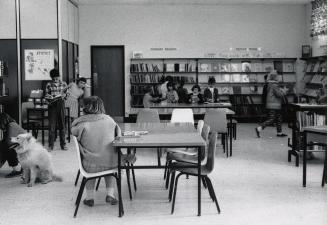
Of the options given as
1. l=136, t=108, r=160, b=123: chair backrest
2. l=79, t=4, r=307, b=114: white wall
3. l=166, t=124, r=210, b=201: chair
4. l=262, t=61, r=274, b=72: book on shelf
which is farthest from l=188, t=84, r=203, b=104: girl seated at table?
l=166, t=124, r=210, b=201: chair

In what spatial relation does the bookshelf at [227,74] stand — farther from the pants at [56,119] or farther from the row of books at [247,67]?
the pants at [56,119]

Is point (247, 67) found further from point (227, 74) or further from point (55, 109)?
point (55, 109)

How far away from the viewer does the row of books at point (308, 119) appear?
7511 mm

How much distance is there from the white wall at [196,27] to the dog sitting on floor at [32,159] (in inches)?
332

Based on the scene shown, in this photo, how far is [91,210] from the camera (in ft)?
16.2

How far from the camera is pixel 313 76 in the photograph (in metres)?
13.5

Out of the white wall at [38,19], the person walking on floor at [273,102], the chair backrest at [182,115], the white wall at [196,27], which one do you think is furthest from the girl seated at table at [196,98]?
the white wall at [196,27]

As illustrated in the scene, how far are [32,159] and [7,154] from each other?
0.96m

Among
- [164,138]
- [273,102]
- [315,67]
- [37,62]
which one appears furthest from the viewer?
[315,67]

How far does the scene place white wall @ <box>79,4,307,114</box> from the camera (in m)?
14.1

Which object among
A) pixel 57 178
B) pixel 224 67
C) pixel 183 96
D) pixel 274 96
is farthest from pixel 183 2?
pixel 57 178

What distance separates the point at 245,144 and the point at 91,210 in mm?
5243

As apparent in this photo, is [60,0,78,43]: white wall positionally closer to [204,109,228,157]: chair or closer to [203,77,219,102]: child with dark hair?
[203,77,219,102]: child with dark hair

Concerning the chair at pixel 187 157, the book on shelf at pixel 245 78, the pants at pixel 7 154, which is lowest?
the pants at pixel 7 154
